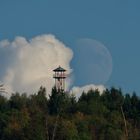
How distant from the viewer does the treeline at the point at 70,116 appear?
100938 millimetres

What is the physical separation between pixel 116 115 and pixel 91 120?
4.75 meters

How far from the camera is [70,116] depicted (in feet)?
371

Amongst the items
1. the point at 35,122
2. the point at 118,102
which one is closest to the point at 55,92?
the point at 118,102

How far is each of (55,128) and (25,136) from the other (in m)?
3.45

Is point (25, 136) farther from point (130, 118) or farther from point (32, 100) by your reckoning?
point (32, 100)

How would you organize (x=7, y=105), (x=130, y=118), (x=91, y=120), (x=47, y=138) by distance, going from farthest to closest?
(x=7, y=105)
(x=130, y=118)
(x=91, y=120)
(x=47, y=138)

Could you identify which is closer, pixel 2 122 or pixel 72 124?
pixel 72 124

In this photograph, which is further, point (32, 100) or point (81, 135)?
point (32, 100)

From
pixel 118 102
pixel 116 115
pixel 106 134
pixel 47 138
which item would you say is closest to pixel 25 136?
pixel 47 138

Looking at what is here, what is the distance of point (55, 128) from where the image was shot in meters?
100

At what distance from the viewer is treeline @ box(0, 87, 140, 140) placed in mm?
100938

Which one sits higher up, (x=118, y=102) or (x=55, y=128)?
(x=118, y=102)

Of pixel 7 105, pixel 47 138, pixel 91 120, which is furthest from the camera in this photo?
pixel 7 105

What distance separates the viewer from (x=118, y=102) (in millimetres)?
123500
